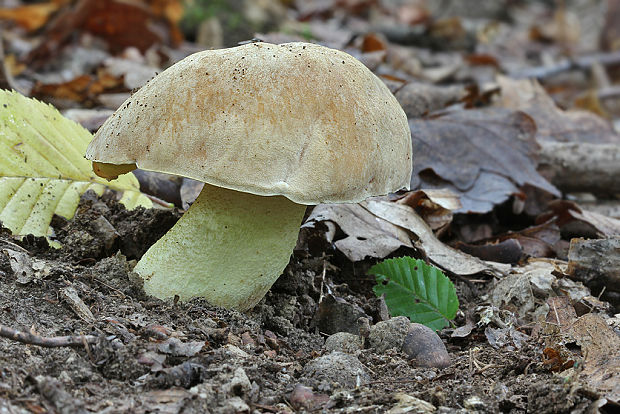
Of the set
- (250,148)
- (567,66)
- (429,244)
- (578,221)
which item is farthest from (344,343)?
(567,66)

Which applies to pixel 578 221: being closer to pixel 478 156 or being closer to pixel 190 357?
pixel 478 156

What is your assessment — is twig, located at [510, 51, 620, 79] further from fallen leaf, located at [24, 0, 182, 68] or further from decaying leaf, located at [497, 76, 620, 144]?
fallen leaf, located at [24, 0, 182, 68]

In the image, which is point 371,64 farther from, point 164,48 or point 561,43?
point 561,43

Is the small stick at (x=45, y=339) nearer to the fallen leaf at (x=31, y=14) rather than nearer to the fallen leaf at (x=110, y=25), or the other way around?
the fallen leaf at (x=110, y=25)

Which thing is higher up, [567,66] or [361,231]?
[361,231]

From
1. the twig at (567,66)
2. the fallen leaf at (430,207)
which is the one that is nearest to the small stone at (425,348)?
the fallen leaf at (430,207)

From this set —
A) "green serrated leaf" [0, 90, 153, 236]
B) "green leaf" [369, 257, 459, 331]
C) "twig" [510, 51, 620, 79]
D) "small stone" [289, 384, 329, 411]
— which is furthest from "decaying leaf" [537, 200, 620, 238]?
"twig" [510, 51, 620, 79]

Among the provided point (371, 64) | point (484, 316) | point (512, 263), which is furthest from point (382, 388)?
point (371, 64)
